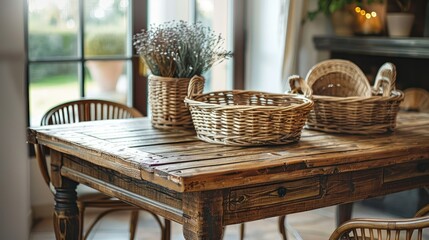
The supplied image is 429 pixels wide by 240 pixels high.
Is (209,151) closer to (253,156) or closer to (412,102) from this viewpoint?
(253,156)

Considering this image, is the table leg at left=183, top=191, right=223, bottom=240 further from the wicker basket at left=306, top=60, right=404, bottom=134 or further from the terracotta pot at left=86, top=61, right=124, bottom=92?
the terracotta pot at left=86, top=61, right=124, bottom=92

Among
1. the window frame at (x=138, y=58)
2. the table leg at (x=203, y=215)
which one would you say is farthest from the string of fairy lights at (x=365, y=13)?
the table leg at (x=203, y=215)

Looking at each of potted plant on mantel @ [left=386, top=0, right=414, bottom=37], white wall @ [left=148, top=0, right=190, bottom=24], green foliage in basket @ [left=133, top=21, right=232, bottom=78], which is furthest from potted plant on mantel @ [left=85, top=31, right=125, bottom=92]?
potted plant on mantel @ [left=386, top=0, right=414, bottom=37]

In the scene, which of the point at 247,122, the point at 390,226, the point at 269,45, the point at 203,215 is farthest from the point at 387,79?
the point at 269,45

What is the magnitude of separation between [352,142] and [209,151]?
57 centimetres

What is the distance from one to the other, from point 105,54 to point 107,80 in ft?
0.53

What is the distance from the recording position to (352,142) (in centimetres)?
266

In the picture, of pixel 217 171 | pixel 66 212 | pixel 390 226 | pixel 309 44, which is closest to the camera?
pixel 390 226

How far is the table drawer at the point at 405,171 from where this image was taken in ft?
8.55

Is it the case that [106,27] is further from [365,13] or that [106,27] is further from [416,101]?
[416,101]

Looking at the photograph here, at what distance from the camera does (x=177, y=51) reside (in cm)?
282

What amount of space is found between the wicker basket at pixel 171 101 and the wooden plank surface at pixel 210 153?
5 cm

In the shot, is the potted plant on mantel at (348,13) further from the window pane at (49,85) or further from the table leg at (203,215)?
the table leg at (203,215)

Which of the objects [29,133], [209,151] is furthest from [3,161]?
[209,151]
